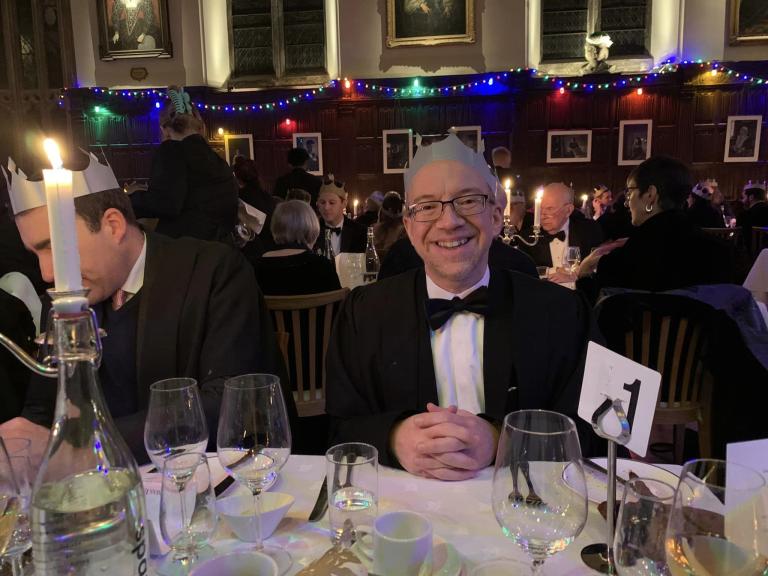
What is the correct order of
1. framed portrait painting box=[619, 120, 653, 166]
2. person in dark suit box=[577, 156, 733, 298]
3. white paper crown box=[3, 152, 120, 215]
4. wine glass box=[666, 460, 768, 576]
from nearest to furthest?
wine glass box=[666, 460, 768, 576] < white paper crown box=[3, 152, 120, 215] < person in dark suit box=[577, 156, 733, 298] < framed portrait painting box=[619, 120, 653, 166]

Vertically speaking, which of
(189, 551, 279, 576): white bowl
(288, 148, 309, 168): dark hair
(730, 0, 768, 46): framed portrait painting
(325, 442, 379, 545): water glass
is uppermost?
(730, 0, 768, 46): framed portrait painting

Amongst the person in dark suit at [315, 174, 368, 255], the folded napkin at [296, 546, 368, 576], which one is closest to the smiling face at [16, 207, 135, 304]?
the folded napkin at [296, 546, 368, 576]

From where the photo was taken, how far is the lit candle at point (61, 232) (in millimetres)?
761

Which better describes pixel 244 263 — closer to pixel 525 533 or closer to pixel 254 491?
pixel 254 491

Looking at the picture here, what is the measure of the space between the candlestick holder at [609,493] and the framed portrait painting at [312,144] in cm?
1095

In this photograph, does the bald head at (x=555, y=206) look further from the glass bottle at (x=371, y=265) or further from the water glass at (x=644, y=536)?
the water glass at (x=644, y=536)

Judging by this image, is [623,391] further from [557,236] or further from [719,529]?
[557,236]

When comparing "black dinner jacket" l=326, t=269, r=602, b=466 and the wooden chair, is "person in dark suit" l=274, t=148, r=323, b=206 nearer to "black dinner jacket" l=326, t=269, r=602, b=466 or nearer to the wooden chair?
the wooden chair

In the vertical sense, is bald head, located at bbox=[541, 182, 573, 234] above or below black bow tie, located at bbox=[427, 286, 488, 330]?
above

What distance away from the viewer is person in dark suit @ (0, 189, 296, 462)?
5.86ft

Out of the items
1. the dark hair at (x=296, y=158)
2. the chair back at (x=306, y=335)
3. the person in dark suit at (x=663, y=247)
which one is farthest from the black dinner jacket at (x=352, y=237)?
the person in dark suit at (x=663, y=247)

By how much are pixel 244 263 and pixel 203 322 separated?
0.24m

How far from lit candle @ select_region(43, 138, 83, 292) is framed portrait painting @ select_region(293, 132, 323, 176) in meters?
11.1

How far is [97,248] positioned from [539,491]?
1.41m
